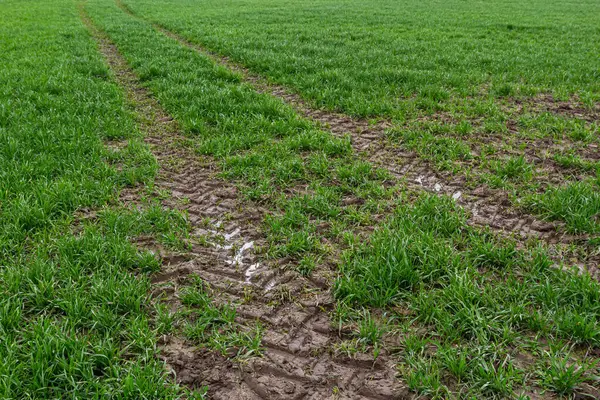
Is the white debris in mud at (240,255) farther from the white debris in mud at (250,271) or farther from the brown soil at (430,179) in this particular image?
the brown soil at (430,179)

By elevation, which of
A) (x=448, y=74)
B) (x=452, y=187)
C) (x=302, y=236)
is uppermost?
(x=448, y=74)

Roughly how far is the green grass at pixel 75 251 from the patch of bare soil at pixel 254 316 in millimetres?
214

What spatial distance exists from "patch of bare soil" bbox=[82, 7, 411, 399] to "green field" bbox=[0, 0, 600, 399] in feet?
0.06

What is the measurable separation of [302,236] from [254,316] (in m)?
1.08

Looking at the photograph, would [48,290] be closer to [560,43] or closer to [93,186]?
[93,186]

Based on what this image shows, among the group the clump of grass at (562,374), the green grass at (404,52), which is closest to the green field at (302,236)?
the clump of grass at (562,374)

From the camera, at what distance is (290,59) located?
11023mm

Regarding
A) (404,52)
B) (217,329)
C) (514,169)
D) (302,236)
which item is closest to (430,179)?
(514,169)

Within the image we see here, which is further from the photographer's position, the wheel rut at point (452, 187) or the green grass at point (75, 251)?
the wheel rut at point (452, 187)

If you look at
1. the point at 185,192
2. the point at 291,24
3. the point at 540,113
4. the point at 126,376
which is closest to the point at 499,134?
the point at 540,113

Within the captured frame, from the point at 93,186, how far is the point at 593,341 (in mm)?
5099

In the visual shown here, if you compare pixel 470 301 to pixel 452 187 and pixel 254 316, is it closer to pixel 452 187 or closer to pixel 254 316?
pixel 254 316

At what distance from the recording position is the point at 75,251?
379 centimetres

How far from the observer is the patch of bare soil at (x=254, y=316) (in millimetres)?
2662
